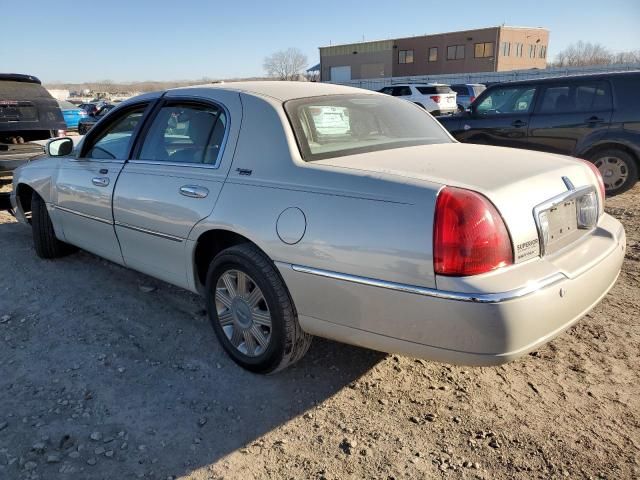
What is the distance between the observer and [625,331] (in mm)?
3412

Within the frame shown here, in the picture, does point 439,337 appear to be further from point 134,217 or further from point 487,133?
point 487,133

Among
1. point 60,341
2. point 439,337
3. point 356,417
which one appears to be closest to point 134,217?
point 60,341

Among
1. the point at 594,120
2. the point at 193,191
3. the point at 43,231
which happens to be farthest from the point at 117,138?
the point at 594,120

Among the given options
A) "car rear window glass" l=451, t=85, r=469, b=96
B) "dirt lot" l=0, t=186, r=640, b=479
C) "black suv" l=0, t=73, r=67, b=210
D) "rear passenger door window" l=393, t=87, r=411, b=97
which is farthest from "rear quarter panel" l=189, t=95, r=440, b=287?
"car rear window glass" l=451, t=85, r=469, b=96

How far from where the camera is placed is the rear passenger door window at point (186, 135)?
3199 mm

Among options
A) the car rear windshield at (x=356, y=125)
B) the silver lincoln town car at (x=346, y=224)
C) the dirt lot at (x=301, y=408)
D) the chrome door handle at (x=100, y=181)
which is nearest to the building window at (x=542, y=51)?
the car rear windshield at (x=356, y=125)

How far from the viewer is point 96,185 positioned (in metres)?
3.94

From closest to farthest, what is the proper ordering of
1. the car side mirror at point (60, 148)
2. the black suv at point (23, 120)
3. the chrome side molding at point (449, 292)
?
1. the chrome side molding at point (449, 292)
2. the car side mirror at point (60, 148)
3. the black suv at point (23, 120)

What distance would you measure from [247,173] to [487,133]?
6081 mm

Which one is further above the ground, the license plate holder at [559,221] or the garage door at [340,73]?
the garage door at [340,73]

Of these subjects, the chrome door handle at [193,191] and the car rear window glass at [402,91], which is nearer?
the chrome door handle at [193,191]

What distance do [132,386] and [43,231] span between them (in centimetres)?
270

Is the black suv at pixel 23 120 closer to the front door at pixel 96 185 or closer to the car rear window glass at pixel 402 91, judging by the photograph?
the front door at pixel 96 185

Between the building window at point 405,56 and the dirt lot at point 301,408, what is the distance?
188 ft
